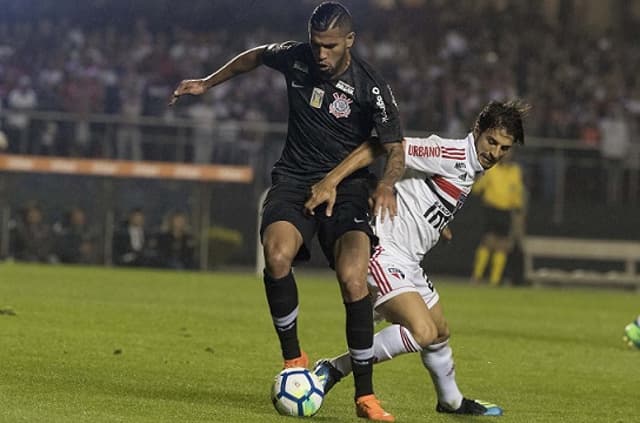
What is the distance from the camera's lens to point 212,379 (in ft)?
31.8

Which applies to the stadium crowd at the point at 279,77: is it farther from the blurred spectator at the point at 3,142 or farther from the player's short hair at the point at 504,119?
the player's short hair at the point at 504,119

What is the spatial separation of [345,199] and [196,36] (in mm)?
22029

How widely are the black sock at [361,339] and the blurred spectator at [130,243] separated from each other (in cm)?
1635

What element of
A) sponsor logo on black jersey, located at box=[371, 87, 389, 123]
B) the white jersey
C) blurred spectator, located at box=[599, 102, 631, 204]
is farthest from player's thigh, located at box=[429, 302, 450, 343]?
blurred spectator, located at box=[599, 102, 631, 204]

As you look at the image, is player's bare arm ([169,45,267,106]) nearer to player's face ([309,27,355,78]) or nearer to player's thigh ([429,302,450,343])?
player's face ([309,27,355,78])

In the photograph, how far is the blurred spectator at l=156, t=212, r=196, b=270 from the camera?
79.6 feet

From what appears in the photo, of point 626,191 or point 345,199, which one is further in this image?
point 626,191

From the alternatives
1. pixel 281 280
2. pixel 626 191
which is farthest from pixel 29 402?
pixel 626 191

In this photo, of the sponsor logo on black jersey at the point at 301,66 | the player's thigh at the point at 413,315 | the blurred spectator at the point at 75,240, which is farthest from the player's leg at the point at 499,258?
the sponsor logo on black jersey at the point at 301,66

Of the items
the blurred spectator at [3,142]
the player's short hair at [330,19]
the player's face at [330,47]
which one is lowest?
the blurred spectator at [3,142]

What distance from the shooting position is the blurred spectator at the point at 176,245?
24250mm

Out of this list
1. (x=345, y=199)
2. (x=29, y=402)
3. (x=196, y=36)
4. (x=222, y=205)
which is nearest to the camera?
(x=29, y=402)

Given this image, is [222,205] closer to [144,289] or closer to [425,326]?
[144,289]

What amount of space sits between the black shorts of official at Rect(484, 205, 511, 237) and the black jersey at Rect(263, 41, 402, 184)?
16.8m
